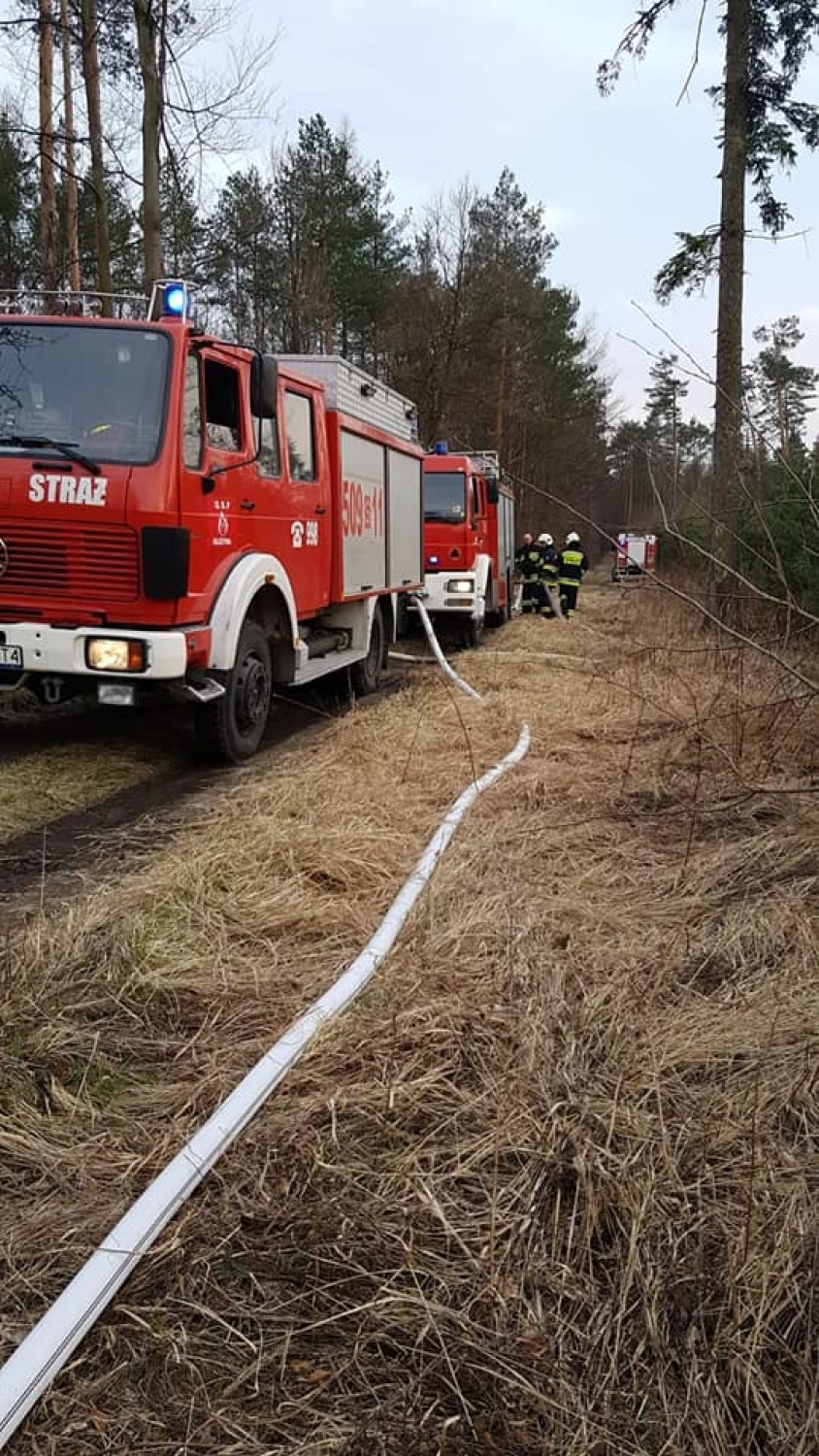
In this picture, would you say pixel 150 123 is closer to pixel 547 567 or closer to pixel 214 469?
pixel 214 469

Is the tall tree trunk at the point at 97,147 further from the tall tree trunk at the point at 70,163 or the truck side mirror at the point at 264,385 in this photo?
the truck side mirror at the point at 264,385

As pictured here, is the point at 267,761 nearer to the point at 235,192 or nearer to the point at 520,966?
the point at 520,966

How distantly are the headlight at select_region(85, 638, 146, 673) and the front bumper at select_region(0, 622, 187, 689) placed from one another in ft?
0.06

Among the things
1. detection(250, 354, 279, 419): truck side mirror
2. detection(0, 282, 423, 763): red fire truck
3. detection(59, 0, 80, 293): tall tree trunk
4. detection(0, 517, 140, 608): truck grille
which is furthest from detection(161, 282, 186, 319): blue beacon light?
detection(59, 0, 80, 293): tall tree trunk

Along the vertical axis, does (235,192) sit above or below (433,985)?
above

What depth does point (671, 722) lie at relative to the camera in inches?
265

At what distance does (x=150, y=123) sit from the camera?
39.2 feet

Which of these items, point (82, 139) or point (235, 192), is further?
point (235, 192)

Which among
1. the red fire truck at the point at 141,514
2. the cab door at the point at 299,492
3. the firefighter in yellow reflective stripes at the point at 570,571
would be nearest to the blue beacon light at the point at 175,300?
the red fire truck at the point at 141,514

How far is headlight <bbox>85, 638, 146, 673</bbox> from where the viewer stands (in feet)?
17.3

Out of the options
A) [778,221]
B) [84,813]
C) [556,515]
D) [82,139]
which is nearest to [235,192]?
[82,139]

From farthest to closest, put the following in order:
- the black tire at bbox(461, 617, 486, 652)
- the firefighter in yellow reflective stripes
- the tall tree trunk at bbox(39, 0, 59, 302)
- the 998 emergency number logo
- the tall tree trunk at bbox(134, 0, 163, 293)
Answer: the firefighter in yellow reflective stripes < the tall tree trunk at bbox(39, 0, 59, 302) < the black tire at bbox(461, 617, 486, 652) < the tall tree trunk at bbox(134, 0, 163, 293) < the 998 emergency number logo

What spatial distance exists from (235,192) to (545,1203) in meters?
26.7

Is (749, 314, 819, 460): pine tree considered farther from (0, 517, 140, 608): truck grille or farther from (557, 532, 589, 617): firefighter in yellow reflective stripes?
(557, 532, 589, 617): firefighter in yellow reflective stripes
